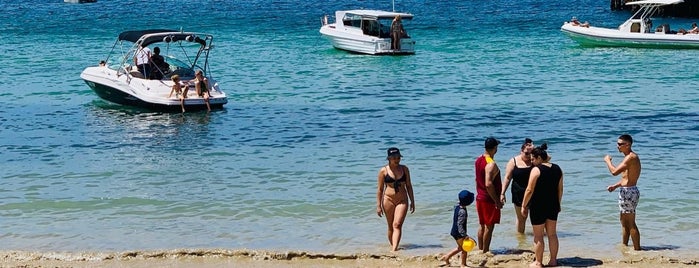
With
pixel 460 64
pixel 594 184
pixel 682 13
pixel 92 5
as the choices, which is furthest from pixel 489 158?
pixel 92 5

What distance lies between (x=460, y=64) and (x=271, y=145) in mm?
16260

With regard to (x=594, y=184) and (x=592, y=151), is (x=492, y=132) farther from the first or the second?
(x=594, y=184)

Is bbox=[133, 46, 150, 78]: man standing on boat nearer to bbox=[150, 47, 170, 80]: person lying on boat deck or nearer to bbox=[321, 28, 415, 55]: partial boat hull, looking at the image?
bbox=[150, 47, 170, 80]: person lying on boat deck

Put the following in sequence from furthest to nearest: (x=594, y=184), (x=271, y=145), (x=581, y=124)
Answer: (x=581, y=124) < (x=271, y=145) < (x=594, y=184)

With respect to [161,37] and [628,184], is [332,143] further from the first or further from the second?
[628,184]

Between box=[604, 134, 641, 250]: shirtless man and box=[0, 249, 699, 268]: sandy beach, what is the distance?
1.12 feet

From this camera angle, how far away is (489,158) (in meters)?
12.2

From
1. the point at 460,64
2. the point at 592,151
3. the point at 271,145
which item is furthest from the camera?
the point at 460,64

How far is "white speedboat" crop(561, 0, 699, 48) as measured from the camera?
39250 millimetres

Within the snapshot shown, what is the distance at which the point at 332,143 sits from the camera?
2198 centimetres

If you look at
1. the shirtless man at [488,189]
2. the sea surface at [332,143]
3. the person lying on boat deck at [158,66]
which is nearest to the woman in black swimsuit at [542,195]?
the shirtless man at [488,189]

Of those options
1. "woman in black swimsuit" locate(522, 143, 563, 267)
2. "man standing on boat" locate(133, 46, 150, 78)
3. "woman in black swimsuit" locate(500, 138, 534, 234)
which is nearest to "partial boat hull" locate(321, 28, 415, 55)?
"man standing on boat" locate(133, 46, 150, 78)

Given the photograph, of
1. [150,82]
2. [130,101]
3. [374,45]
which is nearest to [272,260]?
[150,82]

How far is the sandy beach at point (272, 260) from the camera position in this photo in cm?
1220
